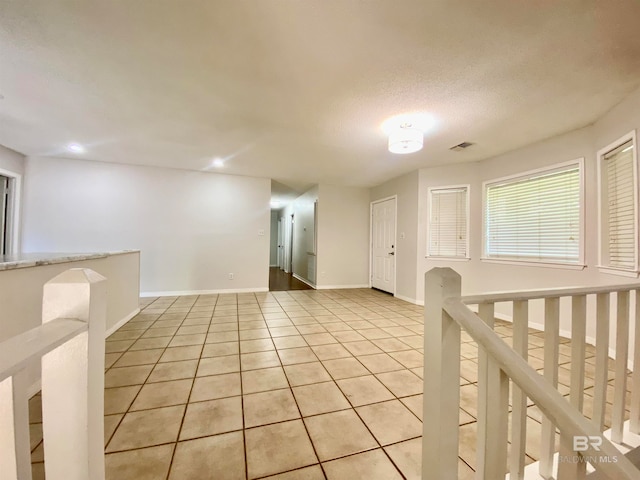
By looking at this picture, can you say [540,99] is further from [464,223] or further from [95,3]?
[95,3]

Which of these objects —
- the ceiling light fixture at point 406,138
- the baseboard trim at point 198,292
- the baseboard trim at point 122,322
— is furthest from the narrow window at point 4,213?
the ceiling light fixture at point 406,138

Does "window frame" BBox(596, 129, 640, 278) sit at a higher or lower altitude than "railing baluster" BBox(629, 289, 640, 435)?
higher

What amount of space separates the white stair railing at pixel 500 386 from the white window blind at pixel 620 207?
5.68 ft

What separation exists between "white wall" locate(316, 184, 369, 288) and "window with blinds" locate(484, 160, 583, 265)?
2.62 metres

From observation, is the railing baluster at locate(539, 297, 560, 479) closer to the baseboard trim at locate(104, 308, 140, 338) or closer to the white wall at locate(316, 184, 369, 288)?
the baseboard trim at locate(104, 308, 140, 338)

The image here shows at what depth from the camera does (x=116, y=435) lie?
4.59 feet

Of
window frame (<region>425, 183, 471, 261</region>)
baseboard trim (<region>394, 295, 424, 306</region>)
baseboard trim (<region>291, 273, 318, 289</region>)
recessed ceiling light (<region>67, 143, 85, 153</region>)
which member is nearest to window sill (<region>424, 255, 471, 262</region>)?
window frame (<region>425, 183, 471, 261</region>)

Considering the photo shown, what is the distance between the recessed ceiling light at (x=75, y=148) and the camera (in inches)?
143

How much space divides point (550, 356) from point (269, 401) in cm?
155

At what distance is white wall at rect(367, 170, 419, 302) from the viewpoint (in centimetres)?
459

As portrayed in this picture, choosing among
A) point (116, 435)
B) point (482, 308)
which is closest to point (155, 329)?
point (116, 435)

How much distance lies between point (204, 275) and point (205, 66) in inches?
151

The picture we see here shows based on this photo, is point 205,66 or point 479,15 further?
point 205,66

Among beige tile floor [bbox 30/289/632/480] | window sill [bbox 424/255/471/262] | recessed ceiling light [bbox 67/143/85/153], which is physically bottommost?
beige tile floor [bbox 30/289/632/480]
